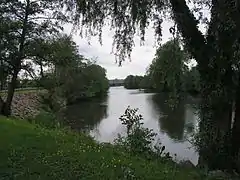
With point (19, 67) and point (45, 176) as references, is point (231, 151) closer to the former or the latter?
point (45, 176)

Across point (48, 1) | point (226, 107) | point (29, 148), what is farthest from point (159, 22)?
point (48, 1)

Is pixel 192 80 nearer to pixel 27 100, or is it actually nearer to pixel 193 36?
pixel 193 36

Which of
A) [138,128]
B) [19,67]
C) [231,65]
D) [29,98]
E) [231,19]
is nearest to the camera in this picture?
[231,19]

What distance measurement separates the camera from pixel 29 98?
4478cm

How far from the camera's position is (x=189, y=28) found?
29.2ft

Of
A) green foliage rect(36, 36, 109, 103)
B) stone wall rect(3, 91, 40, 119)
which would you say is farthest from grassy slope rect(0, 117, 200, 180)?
stone wall rect(3, 91, 40, 119)

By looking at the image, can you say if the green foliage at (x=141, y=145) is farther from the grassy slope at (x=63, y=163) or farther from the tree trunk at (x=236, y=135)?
the tree trunk at (x=236, y=135)

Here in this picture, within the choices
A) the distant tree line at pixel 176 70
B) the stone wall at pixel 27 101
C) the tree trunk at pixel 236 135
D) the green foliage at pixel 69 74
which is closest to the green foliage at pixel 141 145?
the distant tree line at pixel 176 70

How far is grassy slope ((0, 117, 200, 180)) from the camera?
6.42 m

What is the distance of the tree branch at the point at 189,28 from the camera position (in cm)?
877

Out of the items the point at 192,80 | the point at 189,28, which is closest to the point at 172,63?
the point at 189,28

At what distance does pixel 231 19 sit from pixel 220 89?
1.89 meters

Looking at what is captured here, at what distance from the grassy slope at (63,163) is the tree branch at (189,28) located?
2.78 meters

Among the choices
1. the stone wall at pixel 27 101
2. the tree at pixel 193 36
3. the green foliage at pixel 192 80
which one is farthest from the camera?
the stone wall at pixel 27 101
